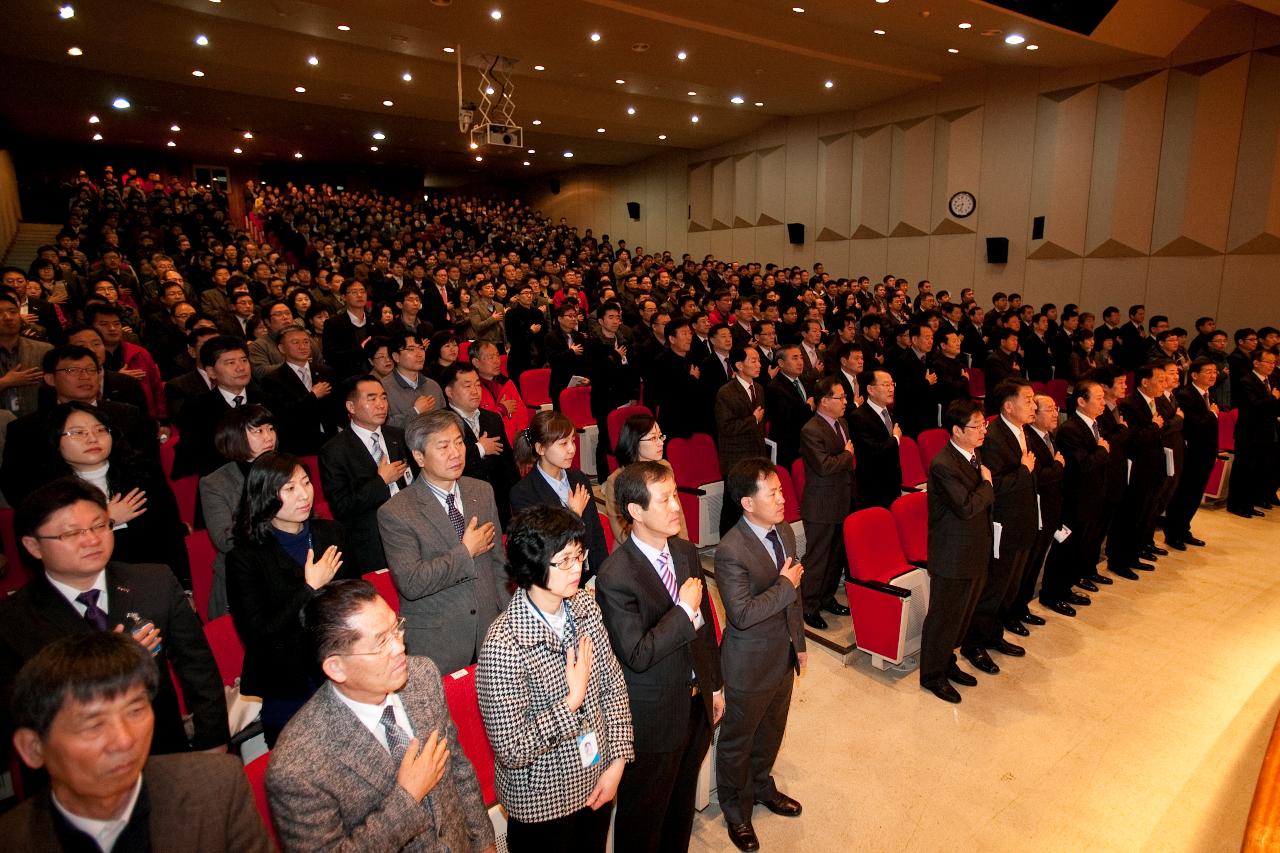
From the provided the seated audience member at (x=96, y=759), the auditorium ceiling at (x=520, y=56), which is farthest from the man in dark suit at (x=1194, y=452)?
the seated audience member at (x=96, y=759)

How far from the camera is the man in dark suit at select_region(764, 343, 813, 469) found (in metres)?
5.38

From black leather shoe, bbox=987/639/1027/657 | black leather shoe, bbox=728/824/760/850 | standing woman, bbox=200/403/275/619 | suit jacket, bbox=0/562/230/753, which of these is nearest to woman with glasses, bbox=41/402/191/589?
standing woman, bbox=200/403/275/619

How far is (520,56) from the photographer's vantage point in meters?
11.3

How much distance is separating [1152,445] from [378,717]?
18.7 ft

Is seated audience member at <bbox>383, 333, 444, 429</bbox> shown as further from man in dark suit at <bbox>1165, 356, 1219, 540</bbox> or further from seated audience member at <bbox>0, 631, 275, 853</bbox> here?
man in dark suit at <bbox>1165, 356, 1219, 540</bbox>

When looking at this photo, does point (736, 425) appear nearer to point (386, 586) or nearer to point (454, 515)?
point (454, 515)

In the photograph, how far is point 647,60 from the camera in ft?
37.8

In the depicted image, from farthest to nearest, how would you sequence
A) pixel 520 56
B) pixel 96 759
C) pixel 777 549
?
pixel 520 56, pixel 777 549, pixel 96 759

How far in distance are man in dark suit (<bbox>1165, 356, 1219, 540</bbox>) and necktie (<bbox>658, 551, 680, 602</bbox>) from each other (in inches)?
219

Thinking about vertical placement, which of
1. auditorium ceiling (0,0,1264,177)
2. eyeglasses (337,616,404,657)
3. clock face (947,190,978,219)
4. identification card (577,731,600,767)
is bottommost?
→ identification card (577,731,600,767)

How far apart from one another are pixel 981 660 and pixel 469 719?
3.11 metres

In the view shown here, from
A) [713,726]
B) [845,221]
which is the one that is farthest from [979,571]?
[845,221]

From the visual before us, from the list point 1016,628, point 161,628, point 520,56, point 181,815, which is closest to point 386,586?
point 161,628

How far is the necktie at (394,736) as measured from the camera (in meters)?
1.69
